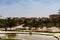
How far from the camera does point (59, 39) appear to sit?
1178 inches

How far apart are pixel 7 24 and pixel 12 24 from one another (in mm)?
3574

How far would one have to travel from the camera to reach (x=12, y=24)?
64.2m

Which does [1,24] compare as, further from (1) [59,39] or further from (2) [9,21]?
(1) [59,39]

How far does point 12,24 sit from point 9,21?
3.70 meters

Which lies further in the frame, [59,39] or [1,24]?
[1,24]

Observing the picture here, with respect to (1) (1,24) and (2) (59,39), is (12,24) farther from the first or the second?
(2) (59,39)

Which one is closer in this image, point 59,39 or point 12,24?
point 59,39

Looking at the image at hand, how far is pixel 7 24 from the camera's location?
60.9 meters

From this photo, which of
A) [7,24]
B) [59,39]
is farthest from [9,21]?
[59,39]

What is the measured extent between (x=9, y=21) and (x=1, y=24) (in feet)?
8.71

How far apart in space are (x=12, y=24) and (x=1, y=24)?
4703mm

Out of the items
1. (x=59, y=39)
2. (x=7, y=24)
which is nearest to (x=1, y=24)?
(x=7, y=24)

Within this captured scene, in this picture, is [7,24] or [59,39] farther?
[7,24]

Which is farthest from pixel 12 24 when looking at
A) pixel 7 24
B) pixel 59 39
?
pixel 59 39
